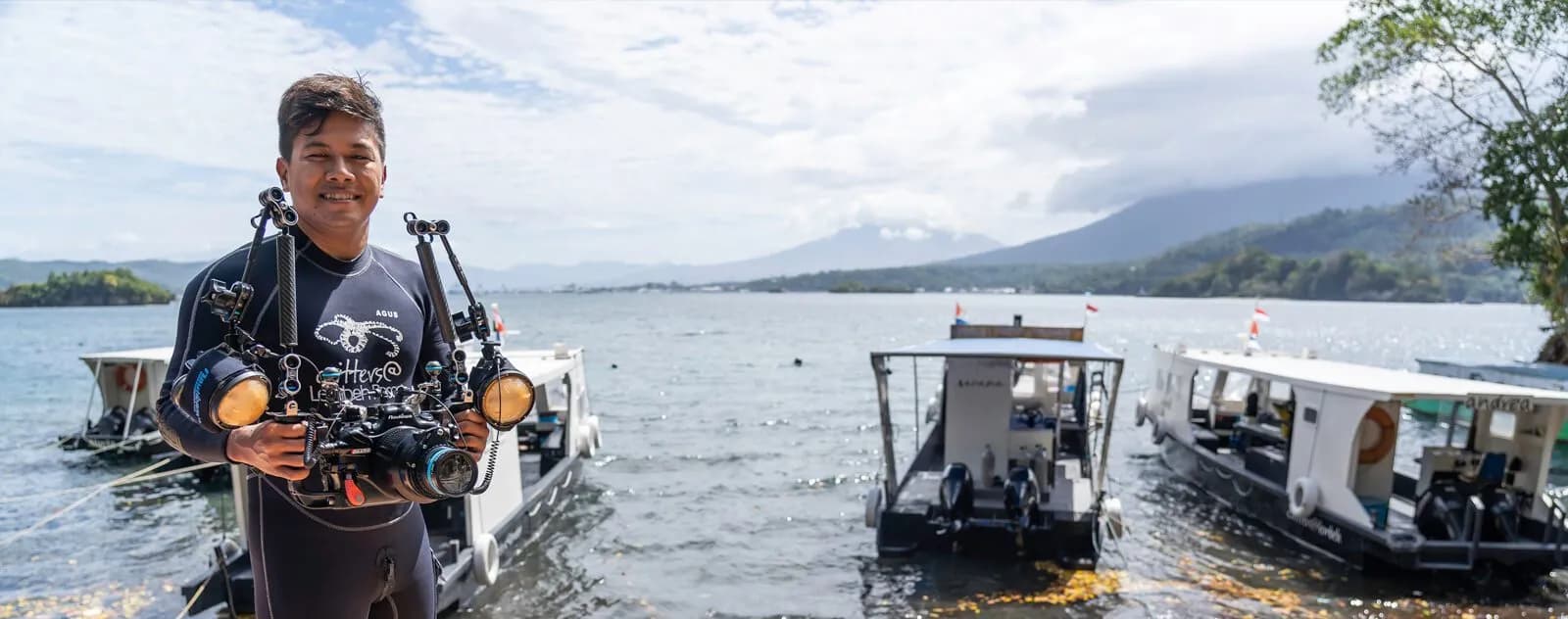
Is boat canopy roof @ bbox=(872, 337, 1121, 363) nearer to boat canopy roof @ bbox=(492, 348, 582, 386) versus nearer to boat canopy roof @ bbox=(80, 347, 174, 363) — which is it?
boat canopy roof @ bbox=(492, 348, 582, 386)

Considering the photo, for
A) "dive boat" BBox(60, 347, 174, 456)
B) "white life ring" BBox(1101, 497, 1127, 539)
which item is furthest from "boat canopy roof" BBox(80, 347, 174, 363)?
"white life ring" BBox(1101, 497, 1127, 539)

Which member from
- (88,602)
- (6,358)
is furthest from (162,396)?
(6,358)

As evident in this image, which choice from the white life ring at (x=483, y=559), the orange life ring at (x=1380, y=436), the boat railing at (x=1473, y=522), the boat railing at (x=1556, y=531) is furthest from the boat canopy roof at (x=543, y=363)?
the boat railing at (x=1556, y=531)

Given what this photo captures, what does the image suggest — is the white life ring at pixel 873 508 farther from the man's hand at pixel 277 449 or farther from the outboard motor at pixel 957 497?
the man's hand at pixel 277 449

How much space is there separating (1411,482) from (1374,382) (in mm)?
3384

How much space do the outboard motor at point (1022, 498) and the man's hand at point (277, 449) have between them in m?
10.9

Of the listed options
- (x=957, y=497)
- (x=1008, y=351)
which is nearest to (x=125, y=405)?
(x=957, y=497)

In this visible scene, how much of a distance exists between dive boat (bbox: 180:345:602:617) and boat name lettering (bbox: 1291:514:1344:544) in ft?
36.9

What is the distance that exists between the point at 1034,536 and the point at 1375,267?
208150 mm

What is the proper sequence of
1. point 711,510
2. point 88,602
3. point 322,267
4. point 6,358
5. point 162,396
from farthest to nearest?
1. point 6,358
2. point 711,510
3. point 88,602
4. point 322,267
5. point 162,396

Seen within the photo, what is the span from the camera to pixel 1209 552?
14.0 meters

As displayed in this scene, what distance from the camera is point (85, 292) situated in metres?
158

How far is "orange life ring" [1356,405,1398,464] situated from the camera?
12680 millimetres

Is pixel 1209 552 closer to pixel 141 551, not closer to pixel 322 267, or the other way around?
pixel 322 267
